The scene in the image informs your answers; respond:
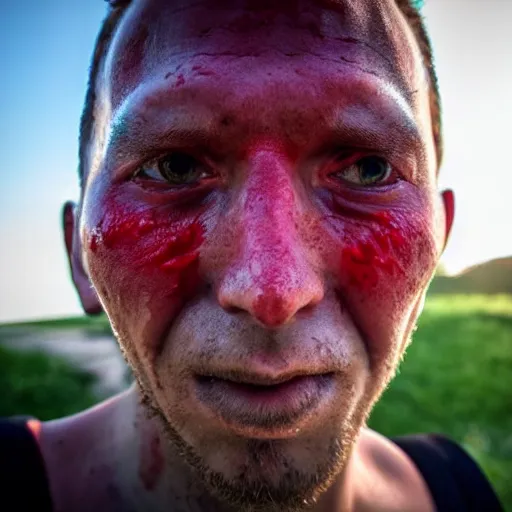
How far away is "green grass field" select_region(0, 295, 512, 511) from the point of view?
459cm

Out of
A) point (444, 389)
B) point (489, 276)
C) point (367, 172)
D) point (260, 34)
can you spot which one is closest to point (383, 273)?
point (367, 172)

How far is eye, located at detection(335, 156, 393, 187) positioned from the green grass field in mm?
3161

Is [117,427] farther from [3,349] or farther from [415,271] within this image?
[3,349]

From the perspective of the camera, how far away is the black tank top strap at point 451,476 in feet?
6.87

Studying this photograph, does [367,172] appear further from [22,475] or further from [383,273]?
[22,475]

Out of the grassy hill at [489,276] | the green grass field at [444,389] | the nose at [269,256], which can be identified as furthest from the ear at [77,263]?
the green grass field at [444,389]

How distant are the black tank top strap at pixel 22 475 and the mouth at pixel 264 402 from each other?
39.7 inches

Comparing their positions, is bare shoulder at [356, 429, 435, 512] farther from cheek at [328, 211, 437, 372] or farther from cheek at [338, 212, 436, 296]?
cheek at [338, 212, 436, 296]

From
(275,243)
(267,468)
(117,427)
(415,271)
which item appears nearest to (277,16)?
(275,243)

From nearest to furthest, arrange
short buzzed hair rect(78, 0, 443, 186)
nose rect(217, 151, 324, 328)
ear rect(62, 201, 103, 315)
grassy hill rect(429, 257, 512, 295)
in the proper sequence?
nose rect(217, 151, 324, 328) < short buzzed hair rect(78, 0, 443, 186) < ear rect(62, 201, 103, 315) < grassy hill rect(429, 257, 512, 295)

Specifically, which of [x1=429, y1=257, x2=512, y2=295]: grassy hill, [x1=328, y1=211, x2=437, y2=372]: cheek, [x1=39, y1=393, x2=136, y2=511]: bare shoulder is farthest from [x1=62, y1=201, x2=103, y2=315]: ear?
[x1=429, y1=257, x2=512, y2=295]: grassy hill

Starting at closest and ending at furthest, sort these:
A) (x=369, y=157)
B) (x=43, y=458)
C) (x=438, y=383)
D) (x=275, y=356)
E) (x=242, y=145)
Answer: (x=275, y=356), (x=242, y=145), (x=369, y=157), (x=43, y=458), (x=438, y=383)

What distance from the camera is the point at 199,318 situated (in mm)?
1138

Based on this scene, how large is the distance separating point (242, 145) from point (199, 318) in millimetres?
414
